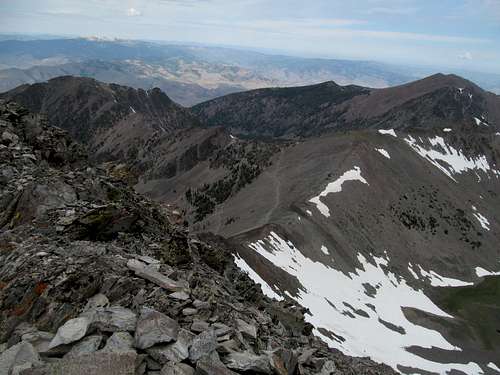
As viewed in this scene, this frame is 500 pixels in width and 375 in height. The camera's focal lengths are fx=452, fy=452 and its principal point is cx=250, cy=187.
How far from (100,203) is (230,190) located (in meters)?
105

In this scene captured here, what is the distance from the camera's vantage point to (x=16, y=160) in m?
25.0

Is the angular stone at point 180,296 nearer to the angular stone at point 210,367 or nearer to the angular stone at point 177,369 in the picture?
the angular stone at point 210,367

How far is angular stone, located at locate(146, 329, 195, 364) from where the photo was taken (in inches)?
410

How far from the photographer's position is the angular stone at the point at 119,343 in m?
10.4

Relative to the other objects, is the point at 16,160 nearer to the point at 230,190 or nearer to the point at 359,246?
the point at 359,246

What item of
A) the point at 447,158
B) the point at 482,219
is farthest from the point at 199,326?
the point at 447,158

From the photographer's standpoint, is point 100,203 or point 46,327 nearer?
point 46,327

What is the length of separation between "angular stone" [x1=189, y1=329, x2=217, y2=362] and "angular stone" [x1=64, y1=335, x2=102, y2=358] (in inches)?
87.7

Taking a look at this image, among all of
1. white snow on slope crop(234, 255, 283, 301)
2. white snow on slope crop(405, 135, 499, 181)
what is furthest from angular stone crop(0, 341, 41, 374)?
white snow on slope crop(405, 135, 499, 181)

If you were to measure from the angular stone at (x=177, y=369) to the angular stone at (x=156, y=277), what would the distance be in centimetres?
484

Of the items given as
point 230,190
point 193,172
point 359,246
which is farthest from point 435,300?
point 193,172

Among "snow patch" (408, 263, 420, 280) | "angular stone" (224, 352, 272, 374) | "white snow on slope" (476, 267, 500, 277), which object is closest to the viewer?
"angular stone" (224, 352, 272, 374)

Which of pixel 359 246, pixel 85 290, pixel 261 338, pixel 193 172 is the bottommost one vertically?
pixel 193 172

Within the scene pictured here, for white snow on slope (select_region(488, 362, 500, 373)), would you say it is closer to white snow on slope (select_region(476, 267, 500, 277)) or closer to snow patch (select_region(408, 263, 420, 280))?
snow patch (select_region(408, 263, 420, 280))
